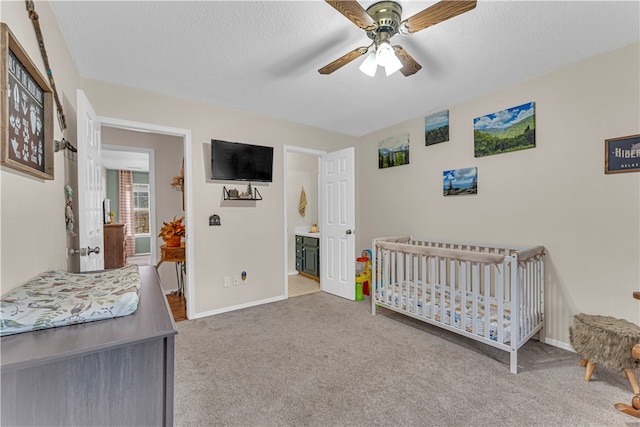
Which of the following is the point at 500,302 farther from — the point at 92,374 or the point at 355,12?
the point at 92,374

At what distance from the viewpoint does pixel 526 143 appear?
2.51 metres

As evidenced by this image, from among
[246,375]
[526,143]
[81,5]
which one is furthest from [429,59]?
[246,375]

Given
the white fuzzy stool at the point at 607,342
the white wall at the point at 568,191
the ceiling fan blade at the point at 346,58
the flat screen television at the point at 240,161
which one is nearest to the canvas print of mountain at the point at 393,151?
the white wall at the point at 568,191

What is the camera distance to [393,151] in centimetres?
374

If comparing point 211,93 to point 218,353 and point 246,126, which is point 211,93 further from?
point 218,353

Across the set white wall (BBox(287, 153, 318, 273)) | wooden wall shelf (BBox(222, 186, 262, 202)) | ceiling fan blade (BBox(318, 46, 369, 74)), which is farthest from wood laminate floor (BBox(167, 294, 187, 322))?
ceiling fan blade (BBox(318, 46, 369, 74))

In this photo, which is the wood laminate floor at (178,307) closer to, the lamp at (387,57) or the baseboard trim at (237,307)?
the baseboard trim at (237,307)

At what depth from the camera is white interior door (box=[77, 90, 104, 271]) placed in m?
1.70

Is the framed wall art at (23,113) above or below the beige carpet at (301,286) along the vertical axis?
above

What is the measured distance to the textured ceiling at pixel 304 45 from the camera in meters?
1.65

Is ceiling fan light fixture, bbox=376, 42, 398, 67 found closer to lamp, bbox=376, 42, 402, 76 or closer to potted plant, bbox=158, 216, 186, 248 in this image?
lamp, bbox=376, 42, 402, 76

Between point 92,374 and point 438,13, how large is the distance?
1.98m

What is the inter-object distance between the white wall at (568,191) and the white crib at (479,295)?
0.19 meters

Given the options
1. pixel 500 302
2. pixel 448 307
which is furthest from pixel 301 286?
pixel 500 302
